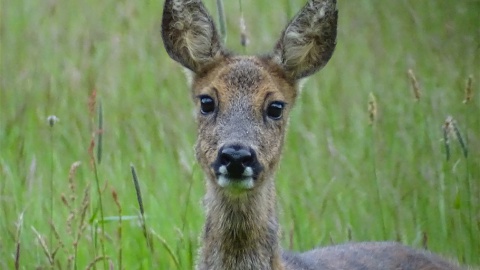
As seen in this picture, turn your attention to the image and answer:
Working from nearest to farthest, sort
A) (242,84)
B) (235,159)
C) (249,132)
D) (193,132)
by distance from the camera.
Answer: (235,159) → (249,132) → (242,84) → (193,132)

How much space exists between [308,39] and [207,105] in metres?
0.73

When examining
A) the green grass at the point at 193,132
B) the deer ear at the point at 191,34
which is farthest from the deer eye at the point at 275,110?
the green grass at the point at 193,132

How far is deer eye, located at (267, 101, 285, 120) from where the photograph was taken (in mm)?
7429

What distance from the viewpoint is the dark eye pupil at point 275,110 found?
7.43m

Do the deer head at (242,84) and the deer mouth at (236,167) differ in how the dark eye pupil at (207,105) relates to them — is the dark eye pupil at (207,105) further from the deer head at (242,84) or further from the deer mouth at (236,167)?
the deer mouth at (236,167)

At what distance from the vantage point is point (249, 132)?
7.14 metres

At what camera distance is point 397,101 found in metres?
10.4

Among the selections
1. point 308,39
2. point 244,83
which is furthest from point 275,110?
point 308,39

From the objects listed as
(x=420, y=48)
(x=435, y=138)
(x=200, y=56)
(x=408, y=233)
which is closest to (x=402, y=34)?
(x=420, y=48)

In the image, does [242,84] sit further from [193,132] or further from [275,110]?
[193,132]

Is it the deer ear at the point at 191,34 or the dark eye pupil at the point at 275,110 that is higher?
the deer ear at the point at 191,34

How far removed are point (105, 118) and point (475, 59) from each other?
107 inches

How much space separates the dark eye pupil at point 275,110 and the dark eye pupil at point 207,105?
11.4 inches

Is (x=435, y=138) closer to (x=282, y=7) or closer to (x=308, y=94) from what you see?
(x=308, y=94)
